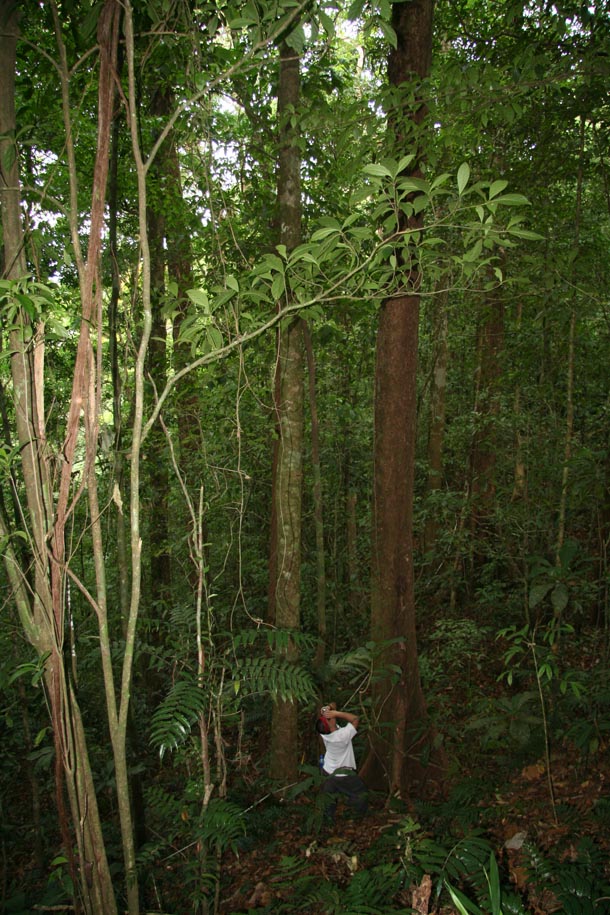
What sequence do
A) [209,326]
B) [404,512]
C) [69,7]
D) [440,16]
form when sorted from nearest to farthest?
[209,326] < [69,7] < [404,512] < [440,16]

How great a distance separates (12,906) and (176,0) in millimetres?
4235

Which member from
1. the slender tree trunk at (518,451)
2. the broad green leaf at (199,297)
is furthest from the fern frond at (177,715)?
the slender tree trunk at (518,451)

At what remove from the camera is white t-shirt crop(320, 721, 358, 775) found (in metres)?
4.75

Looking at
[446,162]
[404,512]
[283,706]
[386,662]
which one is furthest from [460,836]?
[446,162]

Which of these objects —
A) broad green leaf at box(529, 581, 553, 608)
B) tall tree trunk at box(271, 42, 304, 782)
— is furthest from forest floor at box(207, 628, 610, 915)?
tall tree trunk at box(271, 42, 304, 782)

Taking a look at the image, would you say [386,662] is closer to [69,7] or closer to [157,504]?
[157,504]

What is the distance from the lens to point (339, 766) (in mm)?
4820

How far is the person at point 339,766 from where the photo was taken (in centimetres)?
457

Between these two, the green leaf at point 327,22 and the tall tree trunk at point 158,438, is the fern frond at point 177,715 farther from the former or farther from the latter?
the tall tree trunk at point 158,438

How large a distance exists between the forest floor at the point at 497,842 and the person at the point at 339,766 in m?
0.13

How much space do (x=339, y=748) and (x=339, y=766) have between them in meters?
0.17

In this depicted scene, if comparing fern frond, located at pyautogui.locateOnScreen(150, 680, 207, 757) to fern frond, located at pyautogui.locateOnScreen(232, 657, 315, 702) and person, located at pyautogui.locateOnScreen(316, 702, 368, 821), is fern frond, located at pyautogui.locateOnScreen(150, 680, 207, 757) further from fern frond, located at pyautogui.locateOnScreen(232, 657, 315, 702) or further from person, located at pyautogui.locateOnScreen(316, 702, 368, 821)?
person, located at pyautogui.locateOnScreen(316, 702, 368, 821)

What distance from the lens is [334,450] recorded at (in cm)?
827

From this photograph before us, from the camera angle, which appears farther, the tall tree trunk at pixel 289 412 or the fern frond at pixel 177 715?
the tall tree trunk at pixel 289 412
